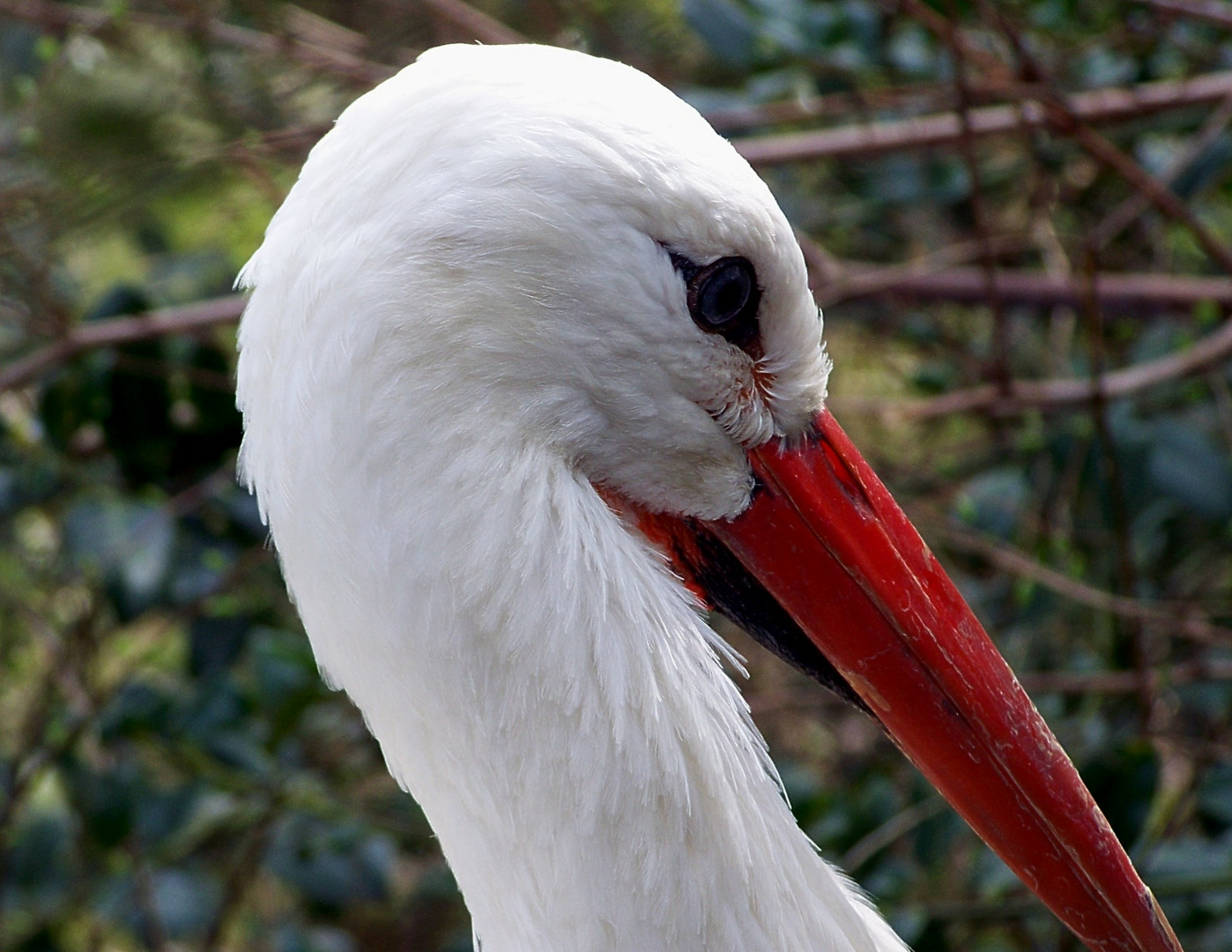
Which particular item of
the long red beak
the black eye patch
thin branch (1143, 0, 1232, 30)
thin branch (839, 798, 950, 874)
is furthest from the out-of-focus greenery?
the black eye patch

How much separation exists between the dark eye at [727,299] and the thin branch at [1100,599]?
3.84ft

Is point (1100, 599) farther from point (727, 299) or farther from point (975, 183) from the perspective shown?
point (727, 299)

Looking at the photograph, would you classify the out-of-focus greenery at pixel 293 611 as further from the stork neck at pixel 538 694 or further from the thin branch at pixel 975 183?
the stork neck at pixel 538 694

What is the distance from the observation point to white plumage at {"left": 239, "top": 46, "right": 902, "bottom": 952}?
127cm

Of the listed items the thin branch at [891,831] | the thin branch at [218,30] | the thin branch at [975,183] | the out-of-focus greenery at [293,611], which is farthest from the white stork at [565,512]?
the thin branch at [218,30]

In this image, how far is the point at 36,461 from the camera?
2.82 metres

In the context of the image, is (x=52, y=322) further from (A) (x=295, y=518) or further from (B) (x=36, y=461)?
(A) (x=295, y=518)

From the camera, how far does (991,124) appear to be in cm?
296

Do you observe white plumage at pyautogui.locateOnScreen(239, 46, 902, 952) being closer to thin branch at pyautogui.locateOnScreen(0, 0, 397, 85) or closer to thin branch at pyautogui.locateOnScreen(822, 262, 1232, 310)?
thin branch at pyautogui.locateOnScreen(0, 0, 397, 85)

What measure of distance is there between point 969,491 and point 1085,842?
4.85 feet

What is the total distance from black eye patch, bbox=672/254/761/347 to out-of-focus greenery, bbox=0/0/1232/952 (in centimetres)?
95

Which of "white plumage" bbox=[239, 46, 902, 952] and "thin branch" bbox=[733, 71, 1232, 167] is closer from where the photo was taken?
"white plumage" bbox=[239, 46, 902, 952]

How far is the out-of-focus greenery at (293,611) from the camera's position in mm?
2463

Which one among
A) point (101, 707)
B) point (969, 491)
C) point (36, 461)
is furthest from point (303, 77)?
point (969, 491)
